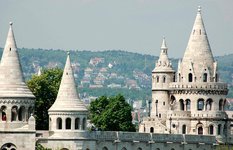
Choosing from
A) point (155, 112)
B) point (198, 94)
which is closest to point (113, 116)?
point (155, 112)

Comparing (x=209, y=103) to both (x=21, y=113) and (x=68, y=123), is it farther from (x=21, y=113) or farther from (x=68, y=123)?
(x=21, y=113)

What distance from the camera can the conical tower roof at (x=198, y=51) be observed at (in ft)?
528

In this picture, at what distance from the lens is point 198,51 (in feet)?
530

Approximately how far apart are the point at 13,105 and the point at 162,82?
41.7 meters

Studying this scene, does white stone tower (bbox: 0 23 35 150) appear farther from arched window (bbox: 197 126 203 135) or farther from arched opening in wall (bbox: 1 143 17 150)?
arched window (bbox: 197 126 203 135)

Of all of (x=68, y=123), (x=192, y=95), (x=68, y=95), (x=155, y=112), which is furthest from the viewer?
(x=155, y=112)

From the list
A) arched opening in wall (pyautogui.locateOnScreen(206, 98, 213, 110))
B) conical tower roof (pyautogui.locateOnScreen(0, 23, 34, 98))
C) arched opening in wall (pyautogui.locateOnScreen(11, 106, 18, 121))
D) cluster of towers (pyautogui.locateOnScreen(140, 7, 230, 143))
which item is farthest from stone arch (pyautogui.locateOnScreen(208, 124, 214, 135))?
arched opening in wall (pyautogui.locateOnScreen(11, 106, 18, 121))

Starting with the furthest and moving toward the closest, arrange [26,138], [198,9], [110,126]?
[198,9]
[110,126]
[26,138]

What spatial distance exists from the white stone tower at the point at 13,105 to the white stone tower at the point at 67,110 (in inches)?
113

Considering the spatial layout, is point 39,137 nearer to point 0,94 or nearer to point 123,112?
point 0,94

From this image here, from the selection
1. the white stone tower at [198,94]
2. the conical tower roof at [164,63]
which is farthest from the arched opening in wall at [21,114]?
the conical tower roof at [164,63]

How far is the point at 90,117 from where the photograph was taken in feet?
522

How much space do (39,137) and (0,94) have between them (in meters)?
5.78

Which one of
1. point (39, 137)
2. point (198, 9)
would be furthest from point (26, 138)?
point (198, 9)
